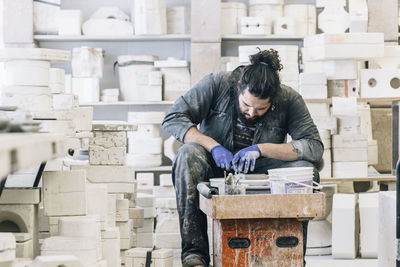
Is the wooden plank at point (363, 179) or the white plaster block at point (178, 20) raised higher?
the white plaster block at point (178, 20)

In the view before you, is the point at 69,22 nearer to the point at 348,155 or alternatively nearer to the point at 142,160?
the point at 142,160

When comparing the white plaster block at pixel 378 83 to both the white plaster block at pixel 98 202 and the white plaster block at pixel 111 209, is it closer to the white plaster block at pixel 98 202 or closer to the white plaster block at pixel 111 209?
the white plaster block at pixel 111 209

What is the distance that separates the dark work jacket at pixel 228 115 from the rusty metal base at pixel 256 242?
0.81 meters

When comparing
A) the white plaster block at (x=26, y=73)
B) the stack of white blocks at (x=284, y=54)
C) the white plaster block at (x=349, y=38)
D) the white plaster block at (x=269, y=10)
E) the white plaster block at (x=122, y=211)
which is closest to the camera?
the white plaster block at (x=26, y=73)

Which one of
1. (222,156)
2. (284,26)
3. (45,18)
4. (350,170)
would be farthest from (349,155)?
(45,18)

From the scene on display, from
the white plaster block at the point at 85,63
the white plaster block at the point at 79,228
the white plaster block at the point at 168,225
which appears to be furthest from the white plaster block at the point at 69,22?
the white plaster block at the point at 79,228

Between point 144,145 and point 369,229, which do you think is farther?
point 144,145

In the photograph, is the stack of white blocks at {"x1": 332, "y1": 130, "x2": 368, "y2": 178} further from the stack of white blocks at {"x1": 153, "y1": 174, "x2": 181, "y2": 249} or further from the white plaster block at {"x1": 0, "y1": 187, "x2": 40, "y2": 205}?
the white plaster block at {"x1": 0, "y1": 187, "x2": 40, "y2": 205}

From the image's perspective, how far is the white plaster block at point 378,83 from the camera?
5031 millimetres

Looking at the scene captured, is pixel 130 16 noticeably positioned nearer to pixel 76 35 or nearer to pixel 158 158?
pixel 76 35

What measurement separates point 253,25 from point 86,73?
1.54m

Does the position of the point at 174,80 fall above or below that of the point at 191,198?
above

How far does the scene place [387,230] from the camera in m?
3.27

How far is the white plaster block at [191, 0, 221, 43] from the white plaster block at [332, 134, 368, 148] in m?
1.57
